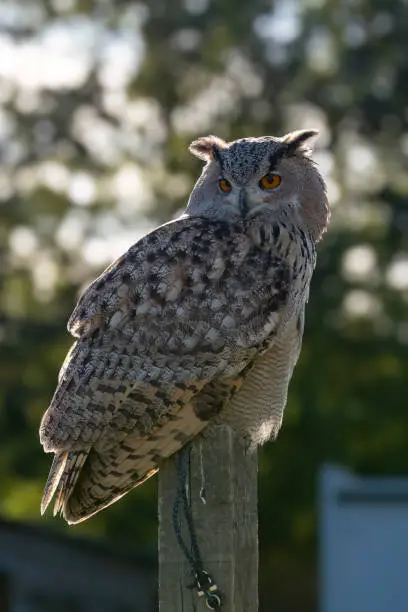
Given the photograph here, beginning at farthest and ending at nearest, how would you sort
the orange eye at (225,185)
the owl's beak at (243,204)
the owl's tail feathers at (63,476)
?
the orange eye at (225,185)
the owl's beak at (243,204)
the owl's tail feathers at (63,476)

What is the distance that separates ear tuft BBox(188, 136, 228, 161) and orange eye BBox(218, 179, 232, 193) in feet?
0.77

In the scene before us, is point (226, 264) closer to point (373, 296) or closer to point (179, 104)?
point (373, 296)

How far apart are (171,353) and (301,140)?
3.72 ft

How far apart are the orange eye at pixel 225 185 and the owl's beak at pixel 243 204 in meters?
0.06

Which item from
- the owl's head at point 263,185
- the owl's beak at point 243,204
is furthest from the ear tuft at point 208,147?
the owl's beak at point 243,204

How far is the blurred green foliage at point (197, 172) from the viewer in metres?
16.9

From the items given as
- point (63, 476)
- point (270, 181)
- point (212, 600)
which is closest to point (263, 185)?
point (270, 181)

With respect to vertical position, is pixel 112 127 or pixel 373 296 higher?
pixel 112 127

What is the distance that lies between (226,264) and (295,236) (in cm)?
36

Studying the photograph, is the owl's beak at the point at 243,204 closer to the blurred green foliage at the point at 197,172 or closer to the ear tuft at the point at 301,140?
the ear tuft at the point at 301,140

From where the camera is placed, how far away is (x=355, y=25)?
1875 cm

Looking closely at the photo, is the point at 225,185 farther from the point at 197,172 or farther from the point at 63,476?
the point at 197,172

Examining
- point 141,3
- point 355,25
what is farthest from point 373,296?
point 141,3

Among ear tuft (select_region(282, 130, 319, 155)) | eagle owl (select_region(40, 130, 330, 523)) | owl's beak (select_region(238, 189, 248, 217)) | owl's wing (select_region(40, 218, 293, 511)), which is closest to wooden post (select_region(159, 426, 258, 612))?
eagle owl (select_region(40, 130, 330, 523))
